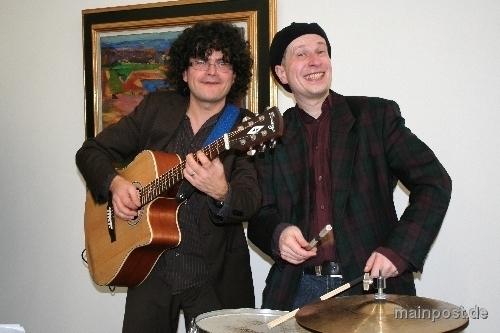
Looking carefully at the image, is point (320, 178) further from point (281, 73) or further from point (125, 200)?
point (125, 200)

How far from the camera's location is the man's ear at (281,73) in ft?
6.81

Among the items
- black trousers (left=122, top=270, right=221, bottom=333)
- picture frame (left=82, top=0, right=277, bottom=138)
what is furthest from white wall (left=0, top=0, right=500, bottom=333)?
black trousers (left=122, top=270, right=221, bottom=333)

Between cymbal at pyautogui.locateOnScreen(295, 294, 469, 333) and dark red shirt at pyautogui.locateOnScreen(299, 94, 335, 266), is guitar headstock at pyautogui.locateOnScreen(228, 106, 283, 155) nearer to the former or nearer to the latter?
dark red shirt at pyautogui.locateOnScreen(299, 94, 335, 266)

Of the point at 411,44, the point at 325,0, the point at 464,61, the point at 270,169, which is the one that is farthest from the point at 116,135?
the point at 464,61

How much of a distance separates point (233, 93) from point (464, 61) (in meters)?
0.87

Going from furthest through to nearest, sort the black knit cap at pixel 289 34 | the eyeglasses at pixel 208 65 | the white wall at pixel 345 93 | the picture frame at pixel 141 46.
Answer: the picture frame at pixel 141 46, the white wall at pixel 345 93, the eyeglasses at pixel 208 65, the black knit cap at pixel 289 34

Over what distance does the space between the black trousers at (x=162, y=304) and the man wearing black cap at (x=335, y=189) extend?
217mm

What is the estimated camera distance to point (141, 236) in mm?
2039

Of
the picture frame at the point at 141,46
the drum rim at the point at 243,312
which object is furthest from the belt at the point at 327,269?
the picture frame at the point at 141,46

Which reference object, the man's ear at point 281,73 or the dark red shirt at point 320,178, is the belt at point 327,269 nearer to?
the dark red shirt at point 320,178

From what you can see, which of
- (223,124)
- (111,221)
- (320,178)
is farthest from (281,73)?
(111,221)

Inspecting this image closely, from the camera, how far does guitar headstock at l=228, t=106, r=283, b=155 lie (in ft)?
5.86

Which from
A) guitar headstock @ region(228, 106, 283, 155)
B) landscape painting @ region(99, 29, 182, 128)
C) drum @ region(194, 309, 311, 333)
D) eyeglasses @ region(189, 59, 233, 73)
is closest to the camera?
drum @ region(194, 309, 311, 333)

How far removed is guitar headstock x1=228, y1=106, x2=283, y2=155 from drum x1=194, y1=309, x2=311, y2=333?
17.9 inches
